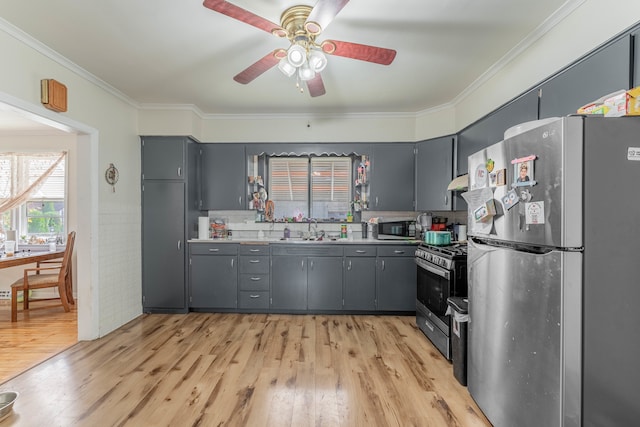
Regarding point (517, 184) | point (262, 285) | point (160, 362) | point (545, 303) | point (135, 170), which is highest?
point (135, 170)

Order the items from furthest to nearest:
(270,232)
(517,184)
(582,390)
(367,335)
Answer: (270,232) < (367,335) < (517,184) < (582,390)

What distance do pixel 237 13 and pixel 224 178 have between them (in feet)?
9.15

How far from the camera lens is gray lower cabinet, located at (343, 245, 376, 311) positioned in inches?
147

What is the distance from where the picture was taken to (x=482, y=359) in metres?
1.82

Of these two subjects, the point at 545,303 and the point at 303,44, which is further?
the point at 303,44

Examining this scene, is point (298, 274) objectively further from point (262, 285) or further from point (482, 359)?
point (482, 359)

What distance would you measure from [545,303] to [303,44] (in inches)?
75.8

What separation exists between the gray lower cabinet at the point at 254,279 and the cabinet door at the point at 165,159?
1.35 metres

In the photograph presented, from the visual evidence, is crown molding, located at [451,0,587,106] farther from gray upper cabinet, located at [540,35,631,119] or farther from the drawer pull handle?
the drawer pull handle

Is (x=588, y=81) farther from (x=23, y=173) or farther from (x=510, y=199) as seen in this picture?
(x=23, y=173)

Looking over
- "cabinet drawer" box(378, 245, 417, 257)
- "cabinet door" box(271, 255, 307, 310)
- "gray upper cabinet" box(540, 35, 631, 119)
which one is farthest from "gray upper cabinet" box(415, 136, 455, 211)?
"cabinet door" box(271, 255, 307, 310)

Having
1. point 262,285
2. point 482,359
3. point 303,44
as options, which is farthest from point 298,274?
point 303,44

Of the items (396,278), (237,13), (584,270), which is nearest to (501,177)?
(584,270)

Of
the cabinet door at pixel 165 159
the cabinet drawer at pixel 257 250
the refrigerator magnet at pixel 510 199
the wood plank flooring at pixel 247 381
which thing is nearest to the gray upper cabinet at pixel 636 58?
the refrigerator magnet at pixel 510 199
